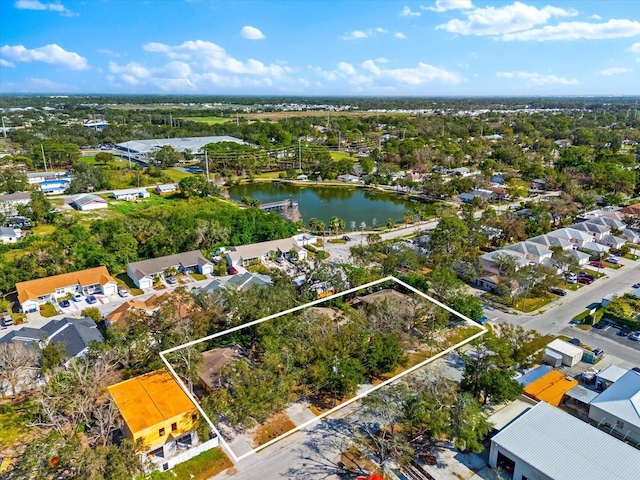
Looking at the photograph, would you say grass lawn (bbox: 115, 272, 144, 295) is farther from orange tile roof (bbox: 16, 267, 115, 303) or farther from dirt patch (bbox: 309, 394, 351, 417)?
dirt patch (bbox: 309, 394, 351, 417)

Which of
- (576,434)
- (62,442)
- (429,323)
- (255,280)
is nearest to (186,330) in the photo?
(62,442)

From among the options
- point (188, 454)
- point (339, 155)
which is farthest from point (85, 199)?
point (339, 155)

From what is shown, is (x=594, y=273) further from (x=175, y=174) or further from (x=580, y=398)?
(x=175, y=174)

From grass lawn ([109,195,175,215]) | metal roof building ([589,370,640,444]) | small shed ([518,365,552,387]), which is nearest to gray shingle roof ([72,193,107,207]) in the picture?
grass lawn ([109,195,175,215])

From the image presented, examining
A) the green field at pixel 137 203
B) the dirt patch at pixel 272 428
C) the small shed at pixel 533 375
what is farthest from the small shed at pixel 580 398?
the green field at pixel 137 203

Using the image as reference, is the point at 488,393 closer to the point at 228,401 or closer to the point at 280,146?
the point at 228,401
